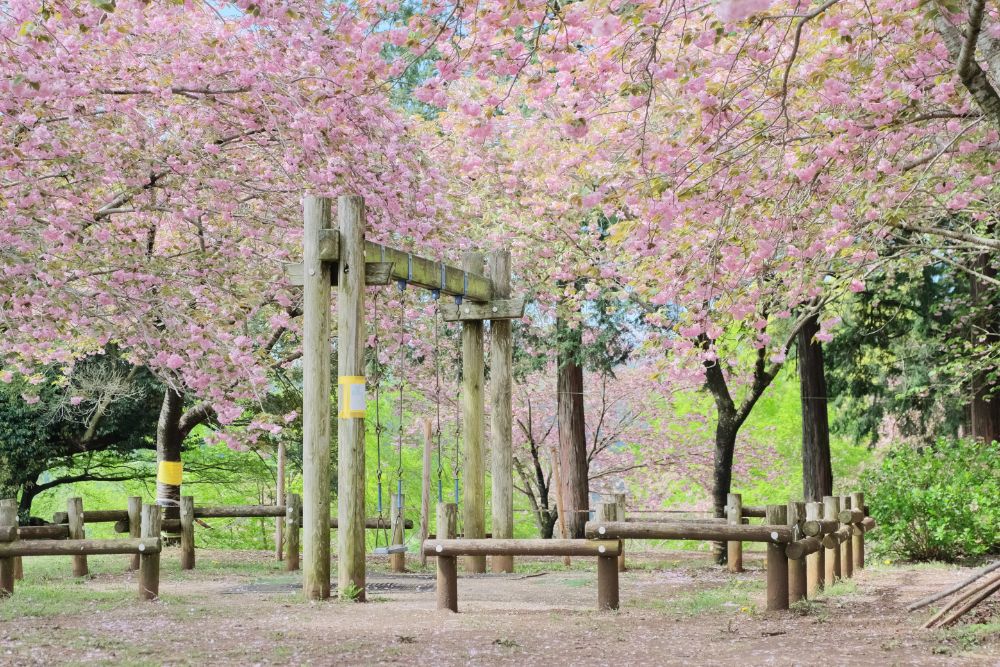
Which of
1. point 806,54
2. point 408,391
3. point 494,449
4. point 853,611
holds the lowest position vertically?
point 853,611

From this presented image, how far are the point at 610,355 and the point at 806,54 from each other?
9.95 metres

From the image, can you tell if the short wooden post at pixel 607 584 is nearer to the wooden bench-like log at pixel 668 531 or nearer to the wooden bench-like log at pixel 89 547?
the wooden bench-like log at pixel 668 531

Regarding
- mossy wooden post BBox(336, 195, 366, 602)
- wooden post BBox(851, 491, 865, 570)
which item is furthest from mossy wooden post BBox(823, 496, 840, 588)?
mossy wooden post BBox(336, 195, 366, 602)

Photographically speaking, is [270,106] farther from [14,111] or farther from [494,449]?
[494,449]

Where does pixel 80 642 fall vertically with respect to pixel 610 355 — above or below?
below

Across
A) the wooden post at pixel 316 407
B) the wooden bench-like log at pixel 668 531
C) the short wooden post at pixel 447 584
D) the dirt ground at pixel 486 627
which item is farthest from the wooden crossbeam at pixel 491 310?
the short wooden post at pixel 447 584

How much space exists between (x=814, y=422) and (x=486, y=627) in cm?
985

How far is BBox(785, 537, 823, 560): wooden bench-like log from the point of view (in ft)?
27.4

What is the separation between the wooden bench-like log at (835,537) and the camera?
963 cm

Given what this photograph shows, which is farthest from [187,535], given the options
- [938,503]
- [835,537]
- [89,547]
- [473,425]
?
[938,503]

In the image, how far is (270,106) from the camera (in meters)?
10.2

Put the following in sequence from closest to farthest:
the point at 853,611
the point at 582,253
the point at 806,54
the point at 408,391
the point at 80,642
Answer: the point at 80,642 < the point at 806,54 < the point at 853,611 < the point at 582,253 < the point at 408,391

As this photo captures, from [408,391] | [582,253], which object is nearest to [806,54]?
[582,253]

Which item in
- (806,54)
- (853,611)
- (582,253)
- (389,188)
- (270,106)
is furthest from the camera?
(582,253)
